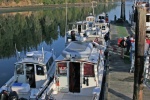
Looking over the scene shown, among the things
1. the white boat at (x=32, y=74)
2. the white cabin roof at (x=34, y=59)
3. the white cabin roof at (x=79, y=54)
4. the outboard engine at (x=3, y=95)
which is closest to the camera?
the outboard engine at (x=3, y=95)

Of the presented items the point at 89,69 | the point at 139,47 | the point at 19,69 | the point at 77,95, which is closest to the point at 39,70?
the point at 19,69

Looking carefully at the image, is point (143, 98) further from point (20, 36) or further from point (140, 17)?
point (20, 36)

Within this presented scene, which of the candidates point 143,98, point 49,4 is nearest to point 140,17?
point 143,98

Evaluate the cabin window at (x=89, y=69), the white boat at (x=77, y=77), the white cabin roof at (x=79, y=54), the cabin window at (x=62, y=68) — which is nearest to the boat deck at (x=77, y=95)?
the white boat at (x=77, y=77)

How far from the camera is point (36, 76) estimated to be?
17219 mm

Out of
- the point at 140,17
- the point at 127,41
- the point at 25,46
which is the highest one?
the point at 140,17

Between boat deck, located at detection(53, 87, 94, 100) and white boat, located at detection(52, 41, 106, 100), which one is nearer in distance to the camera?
white boat, located at detection(52, 41, 106, 100)

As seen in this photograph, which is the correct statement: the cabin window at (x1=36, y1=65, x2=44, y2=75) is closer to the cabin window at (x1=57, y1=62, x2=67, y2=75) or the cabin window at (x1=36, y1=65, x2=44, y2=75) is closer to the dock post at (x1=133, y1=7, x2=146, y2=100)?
the cabin window at (x1=57, y1=62, x2=67, y2=75)

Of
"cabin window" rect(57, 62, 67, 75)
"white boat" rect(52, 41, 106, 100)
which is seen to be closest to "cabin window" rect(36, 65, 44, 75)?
"white boat" rect(52, 41, 106, 100)

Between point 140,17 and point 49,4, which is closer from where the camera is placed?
point 140,17

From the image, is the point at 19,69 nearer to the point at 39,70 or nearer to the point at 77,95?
the point at 39,70

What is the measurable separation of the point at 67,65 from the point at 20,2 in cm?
11357

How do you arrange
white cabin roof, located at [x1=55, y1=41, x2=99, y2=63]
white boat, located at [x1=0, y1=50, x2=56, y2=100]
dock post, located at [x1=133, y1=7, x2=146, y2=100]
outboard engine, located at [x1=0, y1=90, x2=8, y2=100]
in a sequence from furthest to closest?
1. white boat, located at [x1=0, y1=50, x2=56, y2=100]
2. white cabin roof, located at [x1=55, y1=41, x2=99, y2=63]
3. outboard engine, located at [x1=0, y1=90, x2=8, y2=100]
4. dock post, located at [x1=133, y1=7, x2=146, y2=100]

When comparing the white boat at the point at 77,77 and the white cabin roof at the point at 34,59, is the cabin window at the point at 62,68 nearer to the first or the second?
the white boat at the point at 77,77
